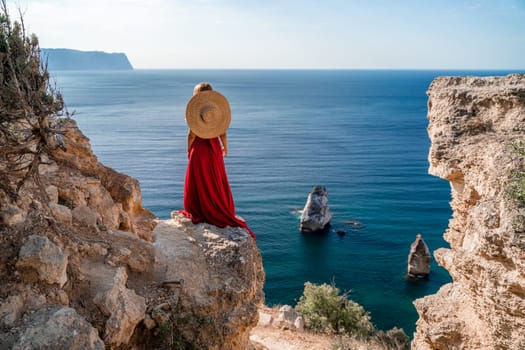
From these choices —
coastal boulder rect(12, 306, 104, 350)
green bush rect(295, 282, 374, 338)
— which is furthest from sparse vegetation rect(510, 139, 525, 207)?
green bush rect(295, 282, 374, 338)

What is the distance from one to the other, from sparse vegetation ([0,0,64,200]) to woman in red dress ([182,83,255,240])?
361 cm

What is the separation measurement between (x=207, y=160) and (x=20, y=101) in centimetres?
493

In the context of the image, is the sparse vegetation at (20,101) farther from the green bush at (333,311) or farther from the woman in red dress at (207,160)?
the green bush at (333,311)

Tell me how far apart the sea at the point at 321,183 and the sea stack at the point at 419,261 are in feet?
2.40

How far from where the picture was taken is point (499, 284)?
29.5ft

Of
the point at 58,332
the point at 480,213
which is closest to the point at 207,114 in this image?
the point at 58,332

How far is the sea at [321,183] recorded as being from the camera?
117 ft

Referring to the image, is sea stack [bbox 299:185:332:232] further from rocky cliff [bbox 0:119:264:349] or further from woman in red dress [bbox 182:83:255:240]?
woman in red dress [bbox 182:83:255:240]

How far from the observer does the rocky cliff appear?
618 centimetres

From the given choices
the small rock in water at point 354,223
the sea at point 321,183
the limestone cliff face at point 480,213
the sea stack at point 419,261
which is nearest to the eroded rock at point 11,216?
the sea at point 321,183

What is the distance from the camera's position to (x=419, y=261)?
34.5 meters

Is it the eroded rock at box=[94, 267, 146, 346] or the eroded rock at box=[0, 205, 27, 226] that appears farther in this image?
the eroded rock at box=[94, 267, 146, 346]

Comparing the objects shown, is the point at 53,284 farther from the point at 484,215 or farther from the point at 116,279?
the point at 484,215

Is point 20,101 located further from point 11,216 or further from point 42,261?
point 42,261
